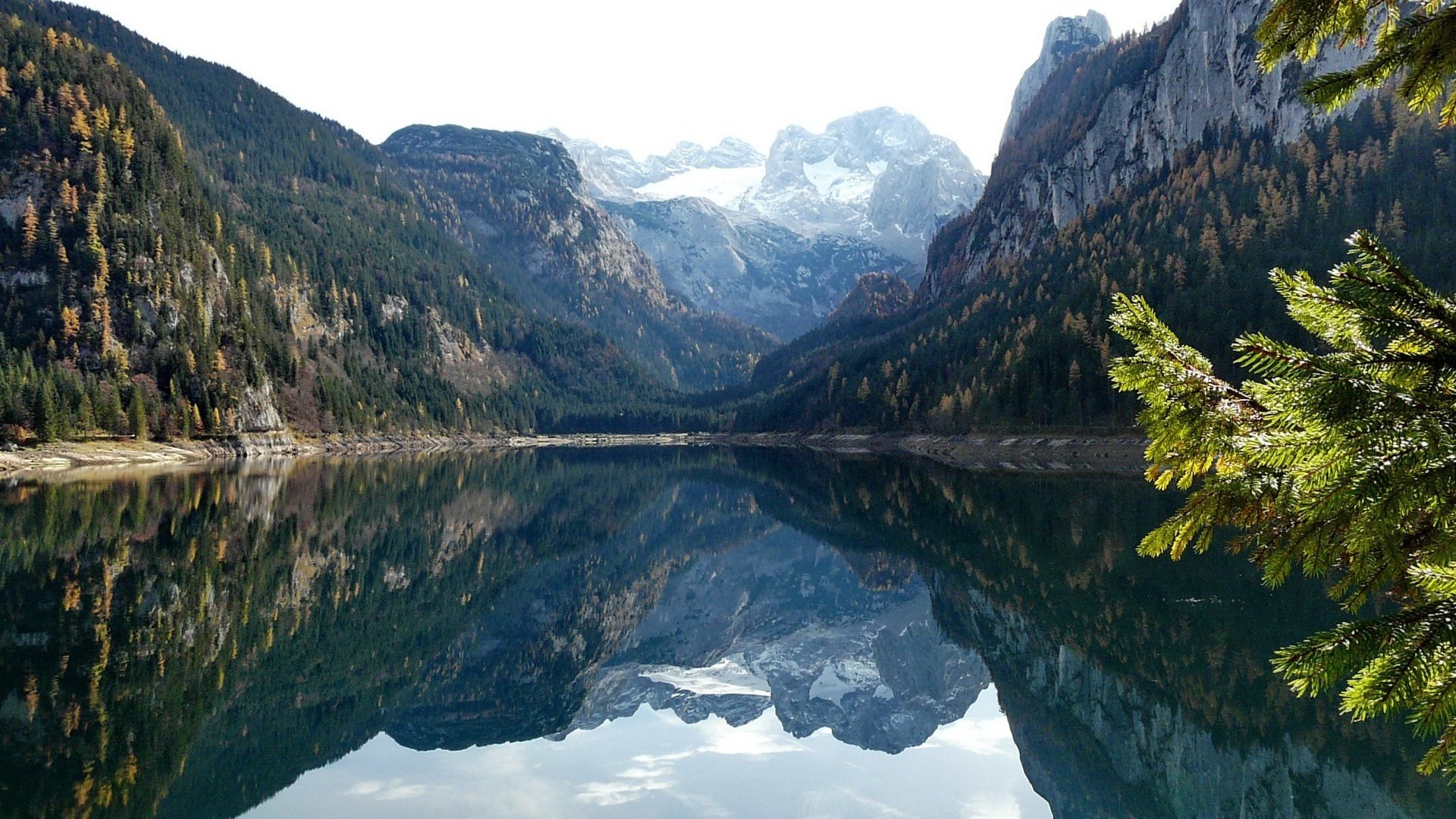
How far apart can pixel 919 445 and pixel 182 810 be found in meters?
148

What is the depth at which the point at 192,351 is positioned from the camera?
146 m

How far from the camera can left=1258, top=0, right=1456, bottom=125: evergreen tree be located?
15.7ft

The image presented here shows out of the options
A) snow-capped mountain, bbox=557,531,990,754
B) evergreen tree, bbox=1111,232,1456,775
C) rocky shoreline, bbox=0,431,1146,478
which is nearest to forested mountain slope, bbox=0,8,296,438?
rocky shoreline, bbox=0,431,1146,478

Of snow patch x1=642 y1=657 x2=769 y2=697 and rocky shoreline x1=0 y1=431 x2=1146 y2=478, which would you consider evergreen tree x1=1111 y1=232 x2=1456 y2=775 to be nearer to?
snow patch x1=642 y1=657 x2=769 y2=697

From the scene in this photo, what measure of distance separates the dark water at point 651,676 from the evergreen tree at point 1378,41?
1527 centimetres

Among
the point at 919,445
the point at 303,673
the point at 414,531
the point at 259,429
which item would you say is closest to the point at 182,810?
the point at 303,673

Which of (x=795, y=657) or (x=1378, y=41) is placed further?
(x=795, y=657)

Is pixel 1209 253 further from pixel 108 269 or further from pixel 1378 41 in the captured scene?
pixel 108 269

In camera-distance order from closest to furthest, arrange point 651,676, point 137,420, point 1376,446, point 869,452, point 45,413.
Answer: point 1376,446 → point 651,676 → point 45,413 → point 137,420 → point 869,452

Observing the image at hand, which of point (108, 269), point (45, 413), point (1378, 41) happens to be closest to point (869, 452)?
point (45, 413)

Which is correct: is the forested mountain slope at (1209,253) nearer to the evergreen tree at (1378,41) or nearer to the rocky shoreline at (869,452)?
the rocky shoreline at (869,452)

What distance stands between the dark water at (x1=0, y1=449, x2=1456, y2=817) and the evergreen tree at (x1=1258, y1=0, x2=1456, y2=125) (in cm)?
1527

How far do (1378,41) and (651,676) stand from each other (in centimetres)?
3134

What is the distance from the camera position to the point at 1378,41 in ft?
16.0
